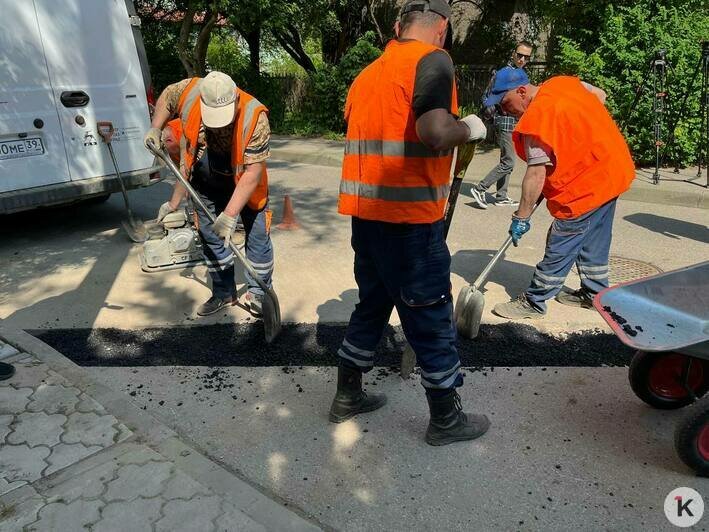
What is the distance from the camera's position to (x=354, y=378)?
2.95 m

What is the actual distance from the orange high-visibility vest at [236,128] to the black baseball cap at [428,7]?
50.3 inches

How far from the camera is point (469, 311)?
3.73 meters

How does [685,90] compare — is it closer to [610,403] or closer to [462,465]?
[610,403]

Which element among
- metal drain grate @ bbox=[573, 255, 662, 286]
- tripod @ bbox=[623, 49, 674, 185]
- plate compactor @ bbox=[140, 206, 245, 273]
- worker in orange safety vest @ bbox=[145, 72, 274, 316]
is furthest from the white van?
tripod @ bbox=[623, 49, 674, 185]

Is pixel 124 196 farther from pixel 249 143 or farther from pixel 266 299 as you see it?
pixel 249 143


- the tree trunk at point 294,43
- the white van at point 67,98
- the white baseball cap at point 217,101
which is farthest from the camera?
the tree trunk at point 294,43

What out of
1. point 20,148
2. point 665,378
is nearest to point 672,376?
point 665,378

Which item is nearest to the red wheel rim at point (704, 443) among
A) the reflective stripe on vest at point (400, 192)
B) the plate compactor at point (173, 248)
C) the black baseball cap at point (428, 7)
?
the reflective stripe on vest at point (400, 192)

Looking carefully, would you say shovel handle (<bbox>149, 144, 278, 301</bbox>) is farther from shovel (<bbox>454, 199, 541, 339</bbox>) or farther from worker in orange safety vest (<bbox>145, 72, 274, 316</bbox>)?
shovel (<bbox>454, 199, 541, 339</bbox>)

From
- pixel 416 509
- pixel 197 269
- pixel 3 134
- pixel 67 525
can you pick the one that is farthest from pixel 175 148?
pixel 416 509

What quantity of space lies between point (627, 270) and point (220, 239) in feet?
11.0

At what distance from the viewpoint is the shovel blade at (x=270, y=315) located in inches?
150

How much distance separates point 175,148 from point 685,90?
7.66 meters

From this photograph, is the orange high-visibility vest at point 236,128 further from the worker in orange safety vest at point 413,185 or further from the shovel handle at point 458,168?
the shovel handle at point 458,168
